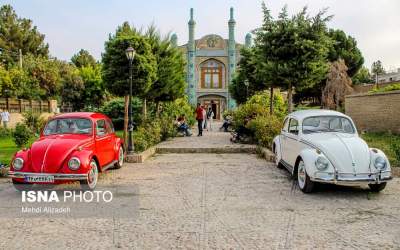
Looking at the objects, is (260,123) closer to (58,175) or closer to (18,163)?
(58,175)

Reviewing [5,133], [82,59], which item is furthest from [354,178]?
[82,59]

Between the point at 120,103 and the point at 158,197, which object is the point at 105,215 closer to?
the point at 158,197

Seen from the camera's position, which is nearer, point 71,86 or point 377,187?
point 377,187

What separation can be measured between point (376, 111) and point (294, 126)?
13.4 metres

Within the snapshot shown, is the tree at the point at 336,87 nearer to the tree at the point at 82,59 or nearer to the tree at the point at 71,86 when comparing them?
the tree at the point at 71,86

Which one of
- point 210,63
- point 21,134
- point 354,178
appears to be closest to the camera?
point 354,178

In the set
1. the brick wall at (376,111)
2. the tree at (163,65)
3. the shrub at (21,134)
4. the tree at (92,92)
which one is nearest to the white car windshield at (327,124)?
the shrub at (21,134)

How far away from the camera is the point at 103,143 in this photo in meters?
8.98

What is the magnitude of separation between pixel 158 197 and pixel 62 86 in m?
39.9

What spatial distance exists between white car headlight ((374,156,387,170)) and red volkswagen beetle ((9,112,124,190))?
5.50m

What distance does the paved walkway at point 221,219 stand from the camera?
190 inches

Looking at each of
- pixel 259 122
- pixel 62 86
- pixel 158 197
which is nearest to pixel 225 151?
pixel 259 122

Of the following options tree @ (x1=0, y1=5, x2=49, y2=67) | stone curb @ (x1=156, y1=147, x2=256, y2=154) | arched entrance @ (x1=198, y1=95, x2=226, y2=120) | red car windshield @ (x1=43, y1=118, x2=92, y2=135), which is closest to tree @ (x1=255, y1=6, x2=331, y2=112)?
stone curb @ (x1=156, y1=147, x2=256, y2=154)

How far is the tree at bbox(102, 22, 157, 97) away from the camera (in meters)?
13.2
